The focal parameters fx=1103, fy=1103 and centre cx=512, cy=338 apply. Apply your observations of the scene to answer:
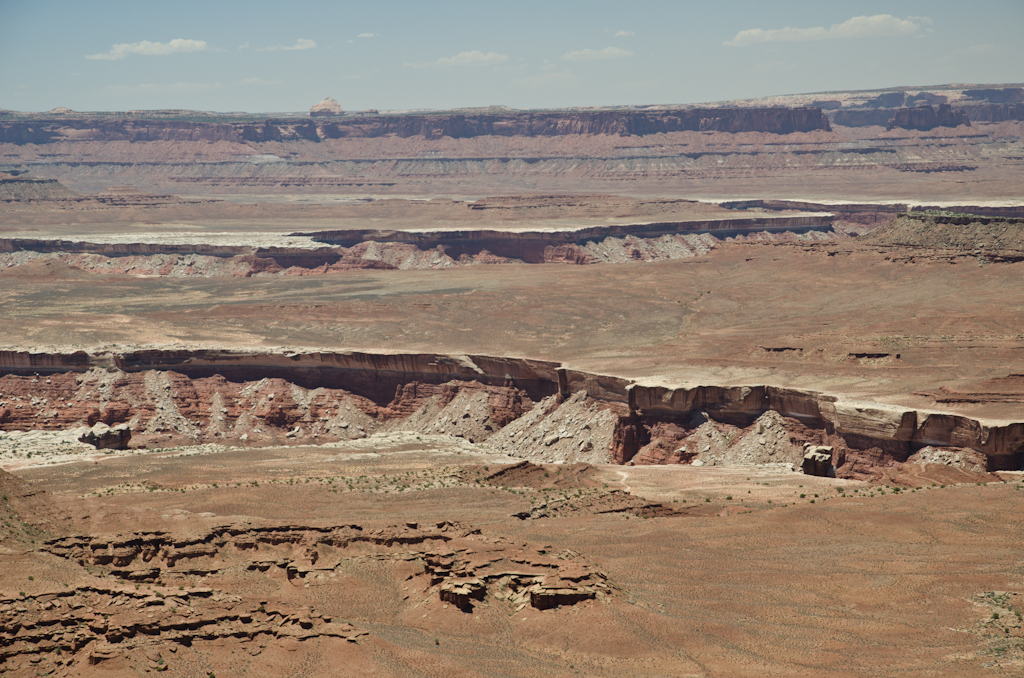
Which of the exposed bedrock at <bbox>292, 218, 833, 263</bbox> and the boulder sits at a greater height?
the exposed bedrock at <bbox>292, 218, 833, 263</bbox>

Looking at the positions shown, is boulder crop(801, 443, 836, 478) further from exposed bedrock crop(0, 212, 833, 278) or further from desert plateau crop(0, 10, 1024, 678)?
exposed bedrock crop(0, 212, 833, 278)

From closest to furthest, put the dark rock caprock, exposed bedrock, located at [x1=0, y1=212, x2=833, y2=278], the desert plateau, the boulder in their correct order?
the desert plateau < the boulder < the dark rock caprock < exposed bedrock, located at [x1=0, y1=212, x2=833, y2=278]

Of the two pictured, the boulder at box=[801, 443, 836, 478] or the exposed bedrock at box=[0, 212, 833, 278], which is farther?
the exposed bedrock at box=[0, 212, 833, 278]

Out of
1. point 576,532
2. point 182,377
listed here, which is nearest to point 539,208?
point 182,377

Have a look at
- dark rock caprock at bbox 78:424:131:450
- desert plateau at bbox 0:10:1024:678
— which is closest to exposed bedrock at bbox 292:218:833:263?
desert plateau at bbox 0:10:1024:678

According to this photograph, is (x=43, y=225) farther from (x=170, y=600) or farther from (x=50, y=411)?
(x=170, y=600)

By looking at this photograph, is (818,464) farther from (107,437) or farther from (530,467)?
(107,437)

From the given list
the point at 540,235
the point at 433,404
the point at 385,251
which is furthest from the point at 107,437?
the point at 540,235
